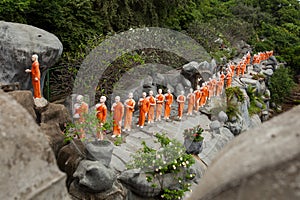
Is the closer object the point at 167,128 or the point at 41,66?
the point at 41,66

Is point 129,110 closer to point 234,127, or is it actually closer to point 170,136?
point 170,136

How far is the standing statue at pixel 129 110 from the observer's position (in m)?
8.74

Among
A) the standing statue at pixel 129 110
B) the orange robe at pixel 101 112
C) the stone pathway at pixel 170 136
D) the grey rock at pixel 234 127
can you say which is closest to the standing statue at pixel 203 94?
the stone pathway at pixel 170 136

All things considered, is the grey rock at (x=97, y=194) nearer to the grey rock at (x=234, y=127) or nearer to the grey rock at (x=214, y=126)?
the grey rock at (x=214, y=126)

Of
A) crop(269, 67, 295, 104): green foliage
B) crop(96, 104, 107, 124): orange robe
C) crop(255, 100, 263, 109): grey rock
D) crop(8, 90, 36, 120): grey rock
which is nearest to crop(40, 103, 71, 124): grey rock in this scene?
crop(8, 90, 36, 120): grey rock

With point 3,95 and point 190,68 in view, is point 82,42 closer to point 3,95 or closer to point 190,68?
point 190,68

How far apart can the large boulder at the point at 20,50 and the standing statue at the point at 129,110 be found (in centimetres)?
243

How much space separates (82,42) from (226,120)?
648 cm

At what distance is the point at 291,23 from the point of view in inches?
1510

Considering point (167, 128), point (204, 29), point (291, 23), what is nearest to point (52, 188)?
point (167, 128)

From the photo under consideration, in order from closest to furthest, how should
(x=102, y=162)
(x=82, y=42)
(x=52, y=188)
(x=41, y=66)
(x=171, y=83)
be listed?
(x=52, y=188), (x=102, y=162), (x=41, y=66), (x=82, y=42), (x=171, y=83)

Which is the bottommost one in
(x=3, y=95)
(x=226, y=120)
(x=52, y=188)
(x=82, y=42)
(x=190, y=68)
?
(x=226, y=120)

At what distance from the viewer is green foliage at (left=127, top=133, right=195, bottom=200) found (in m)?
6.39

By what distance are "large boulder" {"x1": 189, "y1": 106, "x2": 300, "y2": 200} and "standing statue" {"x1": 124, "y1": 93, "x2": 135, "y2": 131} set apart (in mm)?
7701
